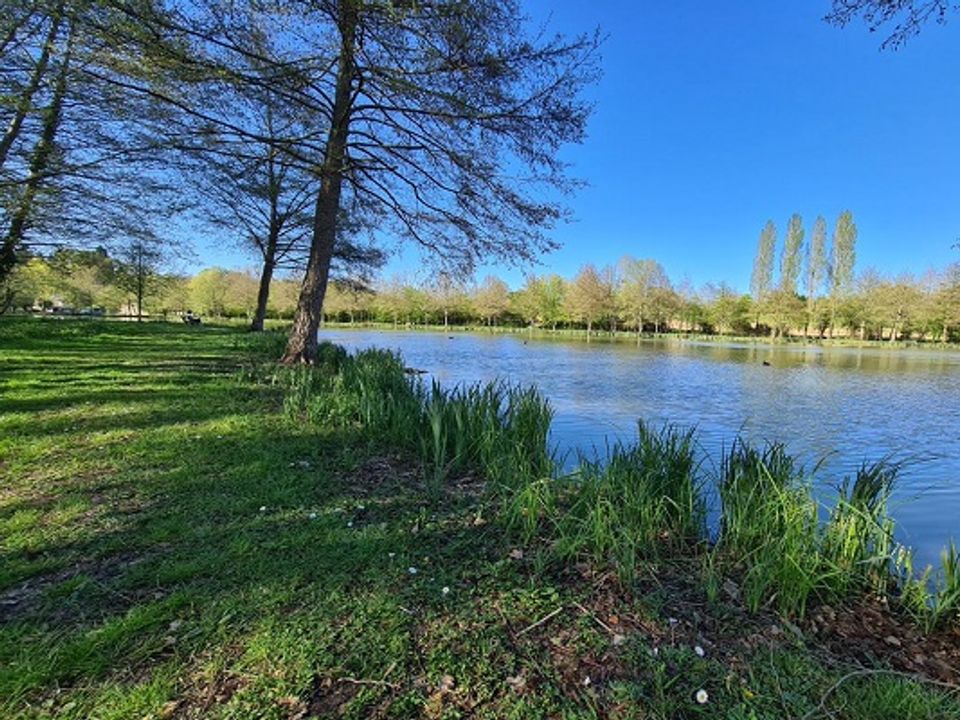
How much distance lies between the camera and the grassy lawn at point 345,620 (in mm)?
1801

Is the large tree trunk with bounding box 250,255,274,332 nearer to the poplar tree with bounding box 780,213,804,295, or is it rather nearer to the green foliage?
the green foliage

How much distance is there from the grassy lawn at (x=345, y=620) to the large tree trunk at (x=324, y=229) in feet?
17.5

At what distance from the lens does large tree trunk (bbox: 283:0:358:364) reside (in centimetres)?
822

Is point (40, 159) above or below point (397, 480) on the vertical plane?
above

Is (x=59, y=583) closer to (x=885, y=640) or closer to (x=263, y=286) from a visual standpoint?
(x=885, y=640)

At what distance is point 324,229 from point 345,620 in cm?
766

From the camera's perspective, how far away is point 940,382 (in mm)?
16125

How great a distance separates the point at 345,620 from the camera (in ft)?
7.27

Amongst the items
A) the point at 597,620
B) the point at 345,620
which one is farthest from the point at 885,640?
the point at 345,620

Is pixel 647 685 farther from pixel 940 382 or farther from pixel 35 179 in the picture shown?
pixel 940 382

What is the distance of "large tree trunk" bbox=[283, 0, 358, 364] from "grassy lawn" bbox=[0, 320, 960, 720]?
532 centimetres

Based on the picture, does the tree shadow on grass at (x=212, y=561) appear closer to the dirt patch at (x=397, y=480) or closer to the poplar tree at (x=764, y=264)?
the dirt patch at (x=397, y=480)

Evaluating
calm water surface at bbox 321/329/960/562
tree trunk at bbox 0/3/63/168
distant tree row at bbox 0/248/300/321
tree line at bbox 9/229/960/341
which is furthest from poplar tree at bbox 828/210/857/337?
tree trunk at bbox 0/3/63/168

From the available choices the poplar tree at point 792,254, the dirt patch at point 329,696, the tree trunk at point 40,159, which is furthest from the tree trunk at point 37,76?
the poplar tree at point 792,254
